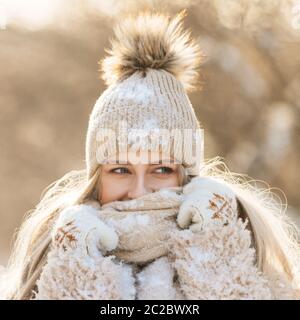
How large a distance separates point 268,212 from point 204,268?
1.84 feet

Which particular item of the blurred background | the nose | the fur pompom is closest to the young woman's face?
the nose

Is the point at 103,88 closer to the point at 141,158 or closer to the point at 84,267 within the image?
the point at 141,158

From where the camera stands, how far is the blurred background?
3816mm

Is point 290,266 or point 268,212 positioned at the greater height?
point 268,212

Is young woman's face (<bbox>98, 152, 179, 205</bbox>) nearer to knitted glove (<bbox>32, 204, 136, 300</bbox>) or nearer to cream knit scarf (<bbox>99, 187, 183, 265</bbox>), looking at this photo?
cream knit scarf (<bbox>99, 187, 183, 265</bbox>)

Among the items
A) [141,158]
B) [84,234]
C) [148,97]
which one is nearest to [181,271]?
[84,234]

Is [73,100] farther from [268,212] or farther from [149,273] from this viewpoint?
[149,273]

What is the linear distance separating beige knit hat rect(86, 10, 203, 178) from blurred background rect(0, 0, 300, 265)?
144 centimetres

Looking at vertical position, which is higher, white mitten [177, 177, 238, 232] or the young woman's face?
the young woman's face

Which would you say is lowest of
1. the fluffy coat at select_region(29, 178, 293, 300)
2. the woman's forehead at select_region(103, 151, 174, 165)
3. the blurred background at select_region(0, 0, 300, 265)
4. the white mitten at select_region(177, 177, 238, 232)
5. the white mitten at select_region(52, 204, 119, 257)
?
the fluffy coat at select_region(29, 178, 293, 300)
